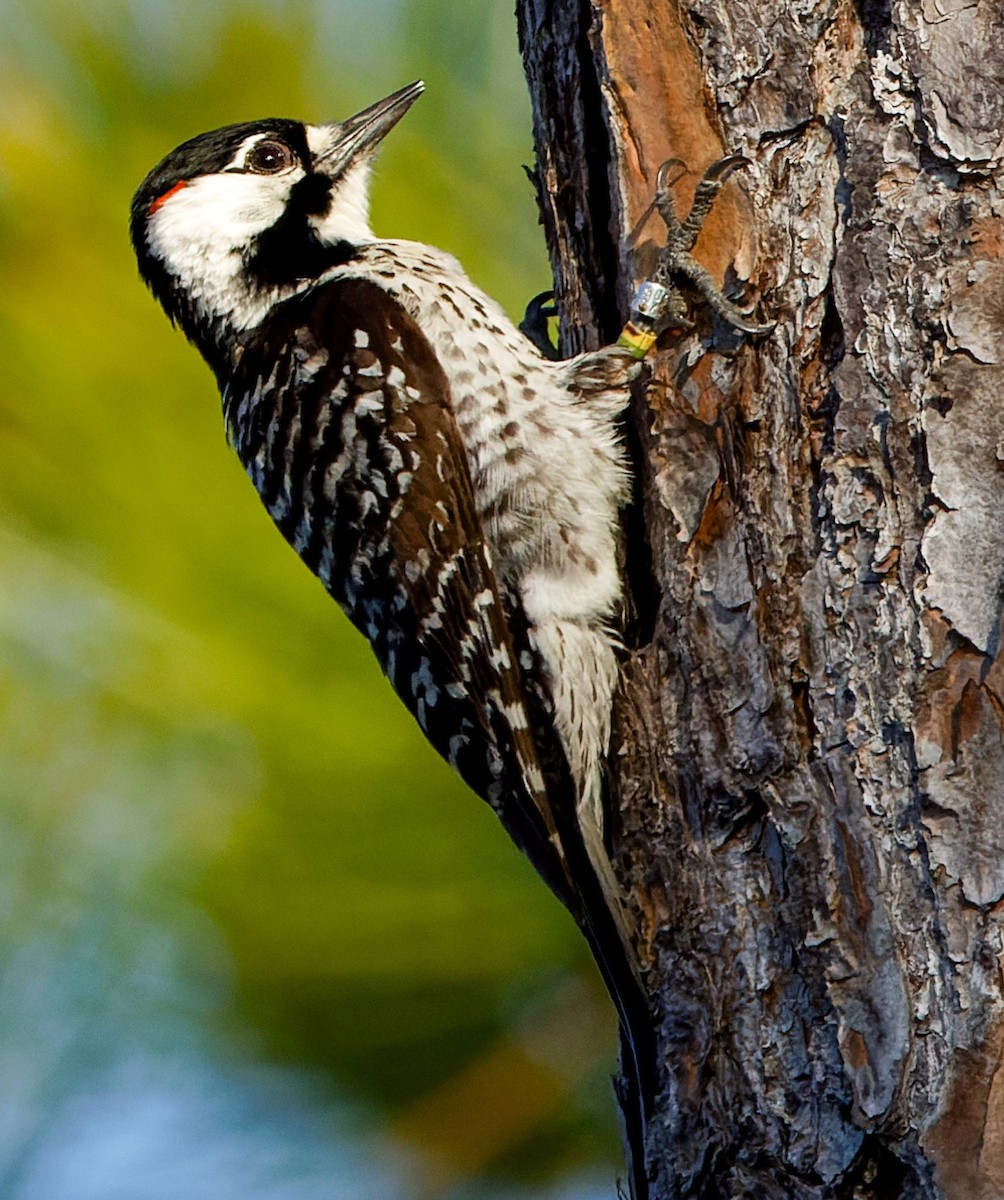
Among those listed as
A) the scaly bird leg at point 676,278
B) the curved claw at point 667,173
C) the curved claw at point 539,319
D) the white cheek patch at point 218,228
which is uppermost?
the white cheek patch at point 218,228

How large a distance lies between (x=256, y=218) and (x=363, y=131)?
0.35 metres

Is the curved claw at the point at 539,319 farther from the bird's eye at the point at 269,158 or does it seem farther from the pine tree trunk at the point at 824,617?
the pine tree trunk at the point at 824,617

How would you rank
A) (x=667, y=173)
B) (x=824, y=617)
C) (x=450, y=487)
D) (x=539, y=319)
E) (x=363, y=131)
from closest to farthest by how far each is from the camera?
(x=824, y=617)
(x=667, y=173)
(x=450, y=487)
(x=363, y=131)
(x=539, y=319)

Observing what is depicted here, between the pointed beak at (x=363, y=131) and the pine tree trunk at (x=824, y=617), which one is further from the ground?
the pointed beak at (x=363, y=131)

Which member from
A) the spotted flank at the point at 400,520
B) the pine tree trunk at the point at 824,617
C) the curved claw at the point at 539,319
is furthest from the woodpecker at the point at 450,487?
the curved claw at the point at 539,319

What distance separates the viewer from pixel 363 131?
9.24 ft

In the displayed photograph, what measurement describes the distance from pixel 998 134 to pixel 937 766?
0.79 meters

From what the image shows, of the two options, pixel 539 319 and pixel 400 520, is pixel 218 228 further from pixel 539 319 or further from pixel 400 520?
pixel 400 520

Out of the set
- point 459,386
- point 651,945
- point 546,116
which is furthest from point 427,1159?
point 546,116

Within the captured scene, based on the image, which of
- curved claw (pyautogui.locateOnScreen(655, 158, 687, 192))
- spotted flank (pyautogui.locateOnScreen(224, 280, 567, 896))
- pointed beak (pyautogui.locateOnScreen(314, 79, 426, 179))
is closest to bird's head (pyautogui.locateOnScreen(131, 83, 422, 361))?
pointed beak (pyautogui.locateOnScreen(314, 79, 426, 179))

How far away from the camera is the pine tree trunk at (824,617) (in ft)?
5.13

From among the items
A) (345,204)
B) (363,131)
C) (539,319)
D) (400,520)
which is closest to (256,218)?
(345,204)

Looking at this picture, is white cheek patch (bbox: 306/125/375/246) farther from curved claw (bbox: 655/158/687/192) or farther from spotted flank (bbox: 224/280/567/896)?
curved claw (bbox: 655/158/687/192)

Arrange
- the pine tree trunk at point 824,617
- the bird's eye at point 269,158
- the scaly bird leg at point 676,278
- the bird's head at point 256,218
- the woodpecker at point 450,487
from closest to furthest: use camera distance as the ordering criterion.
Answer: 1. the pine tree trunk at point 824,617
2. the scaly bird leg at point 676,278
3. the woodpecker at point 450,487
4. the bird's head at point 256,218
5. the bird's eye at point 269,158
